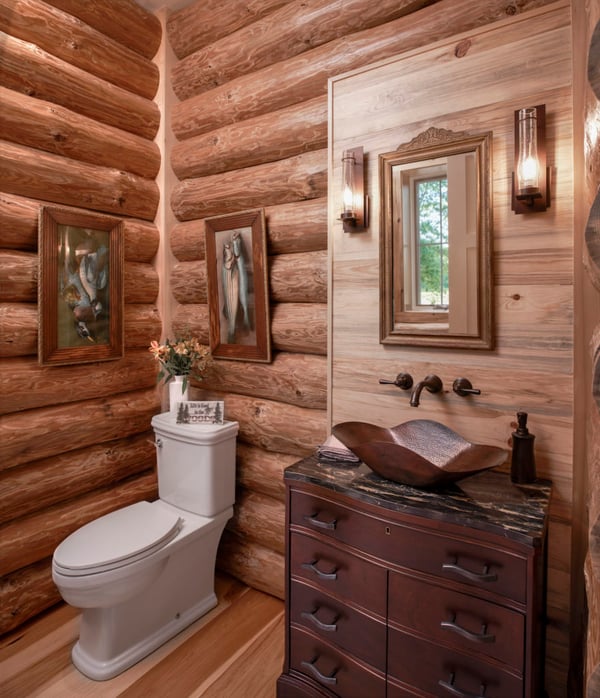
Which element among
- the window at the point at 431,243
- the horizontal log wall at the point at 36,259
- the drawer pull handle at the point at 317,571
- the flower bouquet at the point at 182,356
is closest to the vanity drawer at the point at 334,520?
the drawer pull handle at the point at 317,571

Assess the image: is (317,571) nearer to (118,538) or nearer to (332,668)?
(332,668)

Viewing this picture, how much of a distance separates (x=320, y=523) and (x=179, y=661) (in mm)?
1140

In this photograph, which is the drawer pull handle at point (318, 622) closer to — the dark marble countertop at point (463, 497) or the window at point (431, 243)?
the dark marble countertop at point (463, 497)

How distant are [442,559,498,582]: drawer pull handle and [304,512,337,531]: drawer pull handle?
41 centimetres

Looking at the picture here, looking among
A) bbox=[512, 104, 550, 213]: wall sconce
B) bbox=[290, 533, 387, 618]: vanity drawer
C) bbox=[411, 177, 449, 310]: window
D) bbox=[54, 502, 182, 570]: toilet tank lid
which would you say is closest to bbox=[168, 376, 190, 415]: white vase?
bbox=[54, 502, 182, 570]: toilet tank lid

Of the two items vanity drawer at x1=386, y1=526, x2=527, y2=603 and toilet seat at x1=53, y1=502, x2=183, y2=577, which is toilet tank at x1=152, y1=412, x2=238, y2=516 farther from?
vanity drawer at x1=386, y1=526, x2=527, y2=603

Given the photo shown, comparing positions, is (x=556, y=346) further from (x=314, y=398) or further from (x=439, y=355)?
(x=314, y=398)

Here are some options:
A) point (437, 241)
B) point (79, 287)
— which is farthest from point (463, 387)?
point (79, 287)

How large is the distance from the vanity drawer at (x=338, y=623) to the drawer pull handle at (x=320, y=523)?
0.85 ft

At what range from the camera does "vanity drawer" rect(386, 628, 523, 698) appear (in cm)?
131

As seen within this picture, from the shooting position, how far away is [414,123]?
1956 millimetres

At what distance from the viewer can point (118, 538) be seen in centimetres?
207

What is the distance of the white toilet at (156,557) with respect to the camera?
1.93 metres

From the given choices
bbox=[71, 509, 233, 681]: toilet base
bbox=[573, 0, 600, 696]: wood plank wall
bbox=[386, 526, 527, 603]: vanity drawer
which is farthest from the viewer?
bbox=[71, 509, 233, 681]: toilet base
